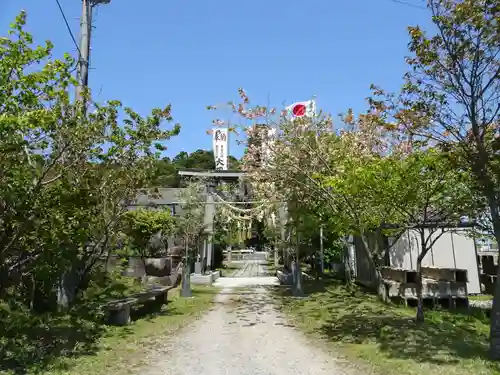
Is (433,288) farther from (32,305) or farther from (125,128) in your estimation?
(32,305)

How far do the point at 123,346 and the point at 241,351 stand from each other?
2.13 m

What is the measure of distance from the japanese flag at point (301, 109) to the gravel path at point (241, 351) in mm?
6342

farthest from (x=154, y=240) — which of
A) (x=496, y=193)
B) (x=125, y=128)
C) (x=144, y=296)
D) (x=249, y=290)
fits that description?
(x=496, y=193)

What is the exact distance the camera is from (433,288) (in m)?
13.1

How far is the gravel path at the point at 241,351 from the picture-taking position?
6.11 meters

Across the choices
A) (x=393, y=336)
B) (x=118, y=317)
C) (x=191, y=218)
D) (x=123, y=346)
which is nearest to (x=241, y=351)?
(x=123, y=346)

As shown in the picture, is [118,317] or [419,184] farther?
[118,317]

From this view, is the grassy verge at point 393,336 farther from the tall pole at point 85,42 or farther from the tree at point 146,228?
the tree at point 146,228

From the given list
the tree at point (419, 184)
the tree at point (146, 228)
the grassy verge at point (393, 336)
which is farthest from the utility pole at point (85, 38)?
the tree at point (146, 228)

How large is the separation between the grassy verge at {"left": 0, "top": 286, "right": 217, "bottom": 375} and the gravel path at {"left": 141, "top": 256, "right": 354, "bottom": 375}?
12.3 inches

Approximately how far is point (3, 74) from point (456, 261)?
1676cm

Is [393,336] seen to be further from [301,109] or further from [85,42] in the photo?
[85,42]

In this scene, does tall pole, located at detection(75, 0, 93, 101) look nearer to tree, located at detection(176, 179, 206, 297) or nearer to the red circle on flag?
the red circle on flag

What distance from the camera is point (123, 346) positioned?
24.6 feet
